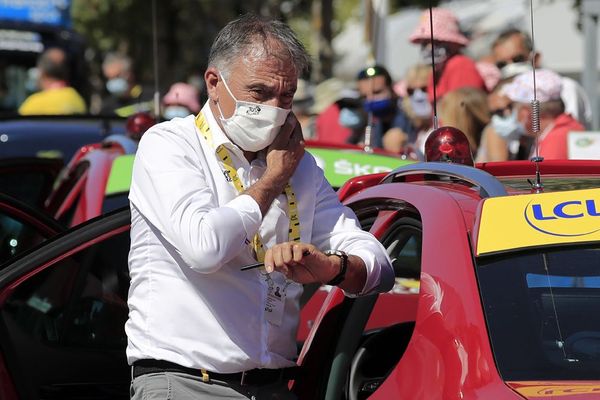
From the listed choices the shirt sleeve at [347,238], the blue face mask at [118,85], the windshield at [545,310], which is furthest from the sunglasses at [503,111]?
the blue face mask at [118,85]

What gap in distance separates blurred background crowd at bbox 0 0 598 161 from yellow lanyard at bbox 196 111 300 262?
54cm

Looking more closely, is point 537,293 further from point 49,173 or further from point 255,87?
point 49,173

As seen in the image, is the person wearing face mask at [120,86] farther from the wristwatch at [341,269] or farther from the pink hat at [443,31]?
the wristwatch at [341,269]

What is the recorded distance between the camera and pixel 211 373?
333cm

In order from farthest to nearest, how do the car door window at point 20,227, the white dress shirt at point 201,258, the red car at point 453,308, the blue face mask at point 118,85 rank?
the blue face mask at point 118,85 → the car door window at point 20,227 → the white dress shirt at point 201,258 → the red car at point 453,308

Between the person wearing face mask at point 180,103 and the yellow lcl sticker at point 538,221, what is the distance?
627 centimetres

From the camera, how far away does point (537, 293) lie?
3.12 meters

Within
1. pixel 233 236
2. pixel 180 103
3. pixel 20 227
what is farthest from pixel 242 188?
pixel 180 103

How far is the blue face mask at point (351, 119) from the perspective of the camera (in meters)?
10.2

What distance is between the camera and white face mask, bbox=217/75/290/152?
340 centimetres

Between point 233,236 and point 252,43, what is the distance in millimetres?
580

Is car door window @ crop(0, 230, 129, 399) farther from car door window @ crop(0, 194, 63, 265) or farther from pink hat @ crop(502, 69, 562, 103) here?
pink hat @ crop(502, 69, 562, 103)

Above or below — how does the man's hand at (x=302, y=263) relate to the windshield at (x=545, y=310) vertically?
above

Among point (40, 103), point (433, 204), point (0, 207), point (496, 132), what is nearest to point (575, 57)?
point (40, 103)
